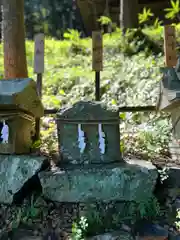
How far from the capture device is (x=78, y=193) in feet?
11.7

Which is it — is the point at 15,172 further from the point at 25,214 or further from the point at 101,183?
the point at 101,183

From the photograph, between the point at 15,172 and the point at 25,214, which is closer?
the point at 25,214

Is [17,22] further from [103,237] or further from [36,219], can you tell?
[103,237]

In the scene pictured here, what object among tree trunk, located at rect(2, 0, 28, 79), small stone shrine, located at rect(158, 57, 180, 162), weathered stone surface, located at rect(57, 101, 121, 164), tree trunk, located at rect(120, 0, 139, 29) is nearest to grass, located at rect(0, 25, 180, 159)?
tree trunk, located at rect(120, 0, 139, 29)

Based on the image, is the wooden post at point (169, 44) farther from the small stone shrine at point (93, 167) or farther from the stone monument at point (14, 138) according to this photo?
the stone monument at point (14, 138)

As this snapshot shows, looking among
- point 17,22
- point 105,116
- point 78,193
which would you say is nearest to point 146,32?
point 17,22

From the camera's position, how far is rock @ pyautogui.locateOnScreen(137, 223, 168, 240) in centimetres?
325

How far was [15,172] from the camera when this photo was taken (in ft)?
12.0

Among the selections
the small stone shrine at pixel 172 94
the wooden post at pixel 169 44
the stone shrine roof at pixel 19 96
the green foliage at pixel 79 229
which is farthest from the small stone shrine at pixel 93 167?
the wooden post at pixel 169 44

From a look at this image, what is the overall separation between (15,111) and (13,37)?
154cm

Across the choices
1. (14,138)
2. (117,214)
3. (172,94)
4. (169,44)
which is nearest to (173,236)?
(117,214)

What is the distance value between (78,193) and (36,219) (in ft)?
1.75

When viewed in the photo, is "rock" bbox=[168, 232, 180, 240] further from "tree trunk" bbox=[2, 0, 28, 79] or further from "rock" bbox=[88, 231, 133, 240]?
"tree trunk" bbox=[2, 0, 28, 79]

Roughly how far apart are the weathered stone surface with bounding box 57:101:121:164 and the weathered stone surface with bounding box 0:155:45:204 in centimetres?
40
